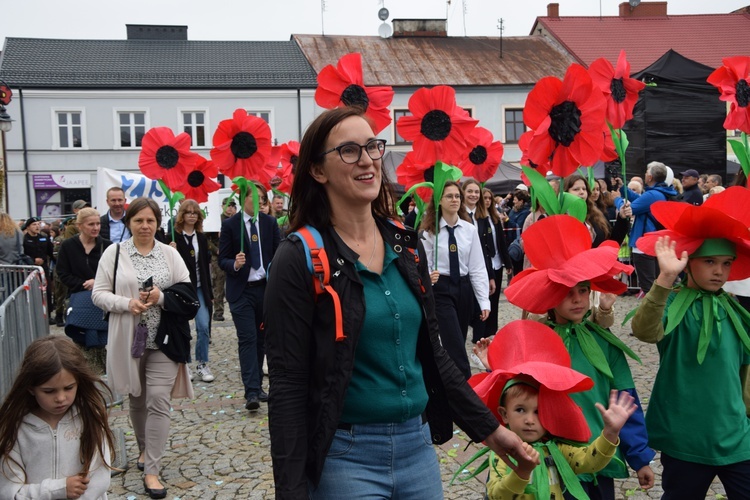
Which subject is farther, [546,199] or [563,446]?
[546,199]

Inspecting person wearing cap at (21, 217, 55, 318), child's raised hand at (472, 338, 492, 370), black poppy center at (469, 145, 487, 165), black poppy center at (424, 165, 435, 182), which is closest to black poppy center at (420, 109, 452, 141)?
black poppy center at (424, 165, 435, 182)

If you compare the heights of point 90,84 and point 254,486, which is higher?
point 90,84

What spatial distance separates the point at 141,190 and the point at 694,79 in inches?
443

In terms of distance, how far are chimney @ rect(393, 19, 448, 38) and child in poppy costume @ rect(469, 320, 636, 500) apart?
37005 mm

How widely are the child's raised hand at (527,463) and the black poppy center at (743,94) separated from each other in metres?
4.34

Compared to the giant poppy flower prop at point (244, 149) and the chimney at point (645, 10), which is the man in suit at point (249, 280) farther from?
the chimney at point (645, 10)

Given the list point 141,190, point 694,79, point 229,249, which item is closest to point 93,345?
point 229,249

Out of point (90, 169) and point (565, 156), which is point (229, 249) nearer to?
point (565, 156)

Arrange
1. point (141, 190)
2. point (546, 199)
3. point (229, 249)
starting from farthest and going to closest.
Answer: point (141, 190), point (229, 249), point (546, 199)

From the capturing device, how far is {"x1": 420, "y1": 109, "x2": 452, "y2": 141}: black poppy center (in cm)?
625

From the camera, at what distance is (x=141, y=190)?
13805mm

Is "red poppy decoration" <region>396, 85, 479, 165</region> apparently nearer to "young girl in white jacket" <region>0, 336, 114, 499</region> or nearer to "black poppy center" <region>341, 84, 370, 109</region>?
"black poppy center" <region>341, 84, 370, 109</region>

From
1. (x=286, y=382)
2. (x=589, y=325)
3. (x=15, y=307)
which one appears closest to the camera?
(x=286, y=382)

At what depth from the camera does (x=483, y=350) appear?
10.9ft
